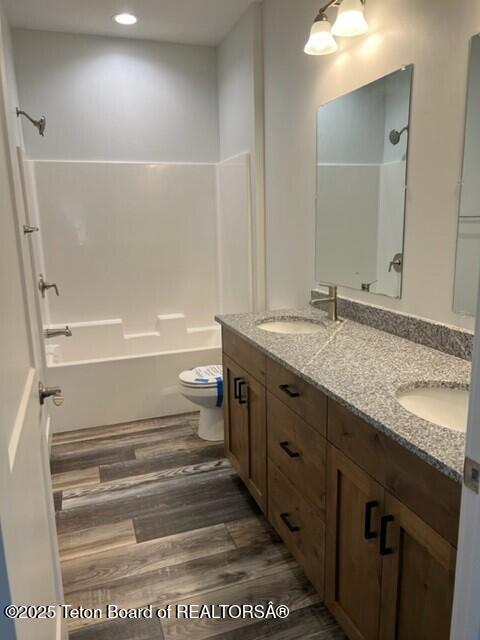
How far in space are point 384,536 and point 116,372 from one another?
233 centimetres

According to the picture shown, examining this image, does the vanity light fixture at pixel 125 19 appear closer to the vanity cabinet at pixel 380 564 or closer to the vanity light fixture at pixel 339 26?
the vanity light fixture at pixel 339 26

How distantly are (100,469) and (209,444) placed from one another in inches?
25.8

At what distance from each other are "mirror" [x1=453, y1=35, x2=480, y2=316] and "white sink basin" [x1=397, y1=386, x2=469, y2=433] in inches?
12.6

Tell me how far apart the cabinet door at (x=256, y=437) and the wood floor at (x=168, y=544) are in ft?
0.52

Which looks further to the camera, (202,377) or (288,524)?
(202,377)

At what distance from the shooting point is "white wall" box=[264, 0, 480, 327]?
1.52 m

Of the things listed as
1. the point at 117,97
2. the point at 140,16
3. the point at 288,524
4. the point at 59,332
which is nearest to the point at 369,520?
the point at 288,524

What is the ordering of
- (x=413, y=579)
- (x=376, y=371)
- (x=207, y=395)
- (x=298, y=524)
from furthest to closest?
→ 1. (x=207, y=395)
2. (x=298, y=524)
3. (x=376, y=371)
4. (x=413, y=579)

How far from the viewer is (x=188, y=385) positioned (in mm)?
2779

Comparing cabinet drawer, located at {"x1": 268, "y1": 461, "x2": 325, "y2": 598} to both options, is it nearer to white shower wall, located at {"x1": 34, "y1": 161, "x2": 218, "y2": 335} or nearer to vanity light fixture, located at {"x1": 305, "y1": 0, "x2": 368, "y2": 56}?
vanity light fixture, located at {"x1": 305, "y1": 0, "x2": 368, "y2": 56}

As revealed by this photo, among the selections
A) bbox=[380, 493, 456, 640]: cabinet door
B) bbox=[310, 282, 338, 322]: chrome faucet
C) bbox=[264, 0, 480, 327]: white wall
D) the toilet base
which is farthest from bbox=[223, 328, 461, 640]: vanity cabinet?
the toilet base

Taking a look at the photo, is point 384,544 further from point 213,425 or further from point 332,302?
point 213,425

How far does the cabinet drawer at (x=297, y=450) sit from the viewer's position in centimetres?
149

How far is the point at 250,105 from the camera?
9.71 feet
